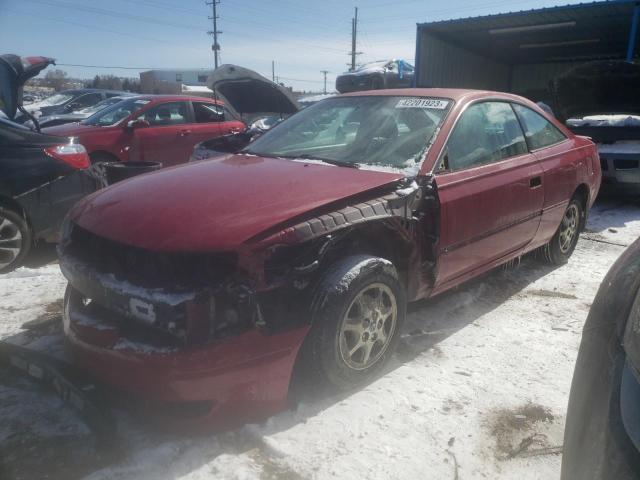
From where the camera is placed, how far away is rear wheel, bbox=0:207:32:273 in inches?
160

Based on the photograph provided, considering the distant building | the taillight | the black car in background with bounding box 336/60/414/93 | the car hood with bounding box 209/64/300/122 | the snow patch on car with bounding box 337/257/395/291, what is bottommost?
the snow patch on car with bounding box 337/257/395/291

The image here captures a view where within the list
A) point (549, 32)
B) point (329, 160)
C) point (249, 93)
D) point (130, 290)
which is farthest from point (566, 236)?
point (549, 32)

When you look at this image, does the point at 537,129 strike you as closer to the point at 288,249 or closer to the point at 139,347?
the point at 288,249

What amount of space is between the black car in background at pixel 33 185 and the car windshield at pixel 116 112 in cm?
371

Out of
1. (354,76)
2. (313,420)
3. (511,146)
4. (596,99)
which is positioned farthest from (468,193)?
(354,76)

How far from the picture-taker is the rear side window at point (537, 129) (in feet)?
13.1

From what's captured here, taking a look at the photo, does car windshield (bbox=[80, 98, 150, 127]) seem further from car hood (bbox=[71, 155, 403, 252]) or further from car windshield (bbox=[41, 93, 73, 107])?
car windshield (bbox=[41, 93, 73, 107])

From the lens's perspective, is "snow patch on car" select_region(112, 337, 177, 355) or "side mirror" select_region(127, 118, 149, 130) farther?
"side mirror" select_region(127, 118, 149, 130)

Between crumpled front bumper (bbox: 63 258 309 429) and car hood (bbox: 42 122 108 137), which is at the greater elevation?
car hood (bbox: 42 122 108 137)

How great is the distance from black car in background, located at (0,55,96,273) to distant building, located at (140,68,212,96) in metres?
34.6

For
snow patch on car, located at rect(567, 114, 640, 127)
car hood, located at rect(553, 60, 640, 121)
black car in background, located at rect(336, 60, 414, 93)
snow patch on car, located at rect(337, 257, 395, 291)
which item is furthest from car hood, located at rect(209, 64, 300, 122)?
black car in background, located at rect(336, 60, 414, 93)

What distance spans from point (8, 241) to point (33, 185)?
50 cm

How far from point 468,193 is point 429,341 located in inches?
37.3

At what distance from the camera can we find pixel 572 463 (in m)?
1.41
